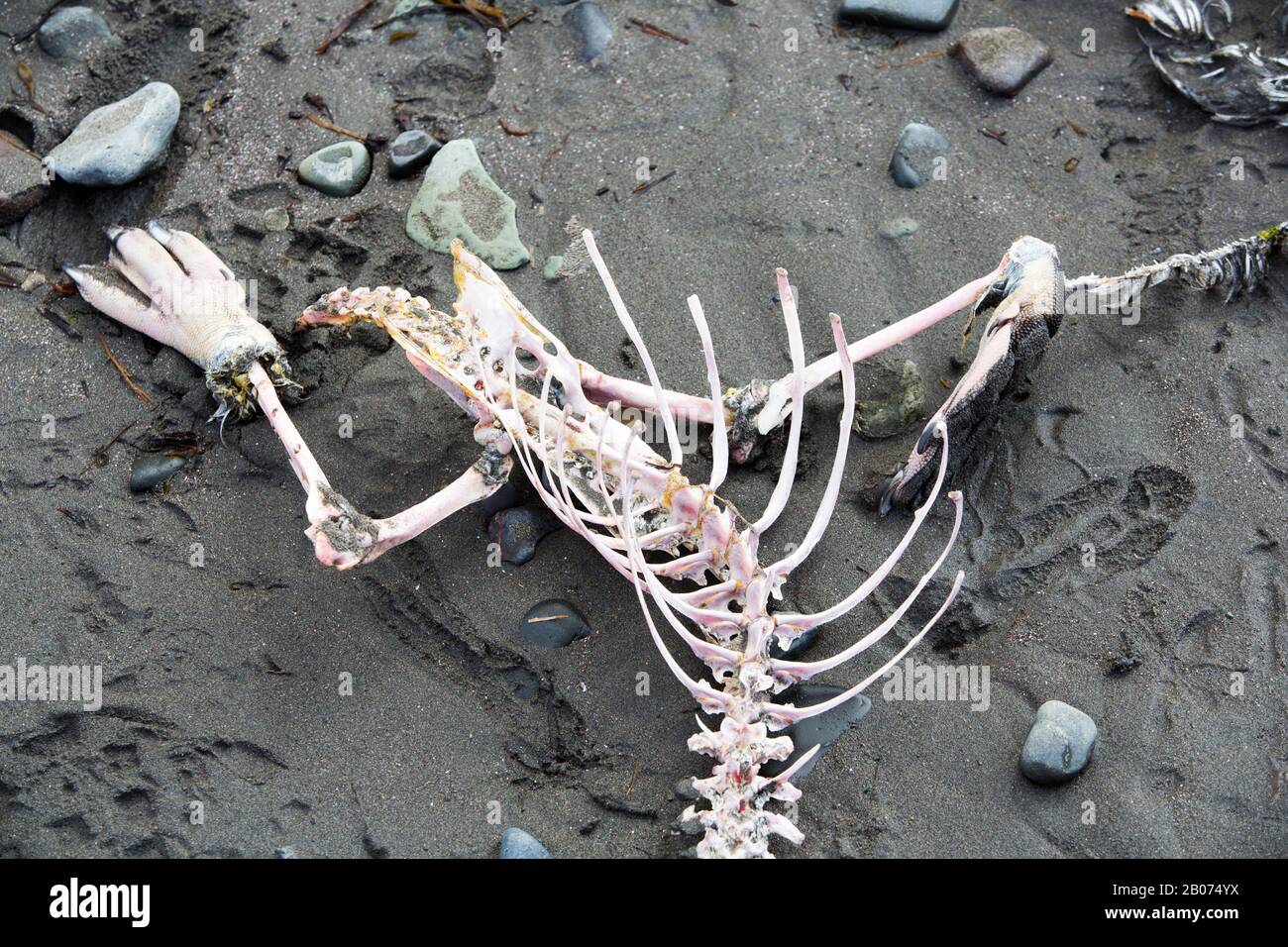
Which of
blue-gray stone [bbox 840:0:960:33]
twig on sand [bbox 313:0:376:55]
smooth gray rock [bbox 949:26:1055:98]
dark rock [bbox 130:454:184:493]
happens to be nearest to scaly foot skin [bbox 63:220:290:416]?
dark rock [bbox 130:454:184:493]

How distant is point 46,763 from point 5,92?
9.55ft

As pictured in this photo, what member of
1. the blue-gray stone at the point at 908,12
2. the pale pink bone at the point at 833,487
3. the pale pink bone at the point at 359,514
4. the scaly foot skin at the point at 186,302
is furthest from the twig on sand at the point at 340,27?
the pale pink bone at the point at 833,487

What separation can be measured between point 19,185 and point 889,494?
136 inches

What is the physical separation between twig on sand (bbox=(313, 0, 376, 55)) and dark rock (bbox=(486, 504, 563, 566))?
2292 millimetres

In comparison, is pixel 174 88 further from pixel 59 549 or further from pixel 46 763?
pixel 46 763

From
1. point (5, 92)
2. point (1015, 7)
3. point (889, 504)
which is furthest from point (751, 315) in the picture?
point (5, 92)

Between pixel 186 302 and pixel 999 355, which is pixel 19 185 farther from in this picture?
pixel 999 355

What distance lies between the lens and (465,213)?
177 inches

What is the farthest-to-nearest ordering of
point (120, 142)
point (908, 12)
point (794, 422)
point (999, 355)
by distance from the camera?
point (908, 12), point (120, 142), point (999, 355), point (794, 422)

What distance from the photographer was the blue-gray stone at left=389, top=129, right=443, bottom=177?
15.1ft

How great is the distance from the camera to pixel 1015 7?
493cm

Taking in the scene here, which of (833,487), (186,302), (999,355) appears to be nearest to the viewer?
(833,487)

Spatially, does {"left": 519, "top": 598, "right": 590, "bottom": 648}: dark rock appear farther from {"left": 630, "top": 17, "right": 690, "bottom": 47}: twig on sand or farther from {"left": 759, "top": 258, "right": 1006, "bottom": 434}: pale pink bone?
{"left": 630, "top": 17, "right": 690, "bottom": 47}: twig on sand

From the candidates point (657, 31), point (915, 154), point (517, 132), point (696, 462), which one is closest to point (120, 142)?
point (517, 132)
